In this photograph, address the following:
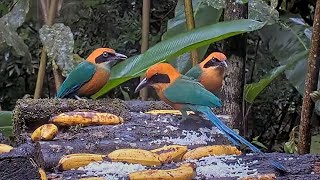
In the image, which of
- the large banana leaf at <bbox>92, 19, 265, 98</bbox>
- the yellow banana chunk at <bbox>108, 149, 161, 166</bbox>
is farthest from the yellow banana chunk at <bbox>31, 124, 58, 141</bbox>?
the large banana leaf at <bbox>92, 19, 265, 98</bbox>

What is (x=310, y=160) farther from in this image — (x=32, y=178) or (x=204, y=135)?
(x=32, y=178)

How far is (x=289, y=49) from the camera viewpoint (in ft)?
11.7

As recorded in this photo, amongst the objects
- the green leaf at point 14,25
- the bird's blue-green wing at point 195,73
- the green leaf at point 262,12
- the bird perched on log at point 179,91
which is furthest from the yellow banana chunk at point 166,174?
the green leaf at point 14,25

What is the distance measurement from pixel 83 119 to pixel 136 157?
0.40 meters

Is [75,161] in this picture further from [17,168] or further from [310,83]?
[310,83]

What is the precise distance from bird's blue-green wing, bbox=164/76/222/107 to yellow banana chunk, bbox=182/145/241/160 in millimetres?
124

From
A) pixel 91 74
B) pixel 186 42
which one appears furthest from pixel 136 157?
pixel 186 42

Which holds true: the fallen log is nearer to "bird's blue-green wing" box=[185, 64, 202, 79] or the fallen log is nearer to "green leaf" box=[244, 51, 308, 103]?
"bird's blue-green wing" box=[185, 64, 202, 79]

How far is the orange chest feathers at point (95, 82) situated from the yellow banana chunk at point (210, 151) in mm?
636

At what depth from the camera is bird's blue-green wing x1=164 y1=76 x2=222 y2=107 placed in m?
1.76

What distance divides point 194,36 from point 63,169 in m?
1.31

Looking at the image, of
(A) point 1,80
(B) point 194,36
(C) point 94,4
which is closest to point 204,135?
(B) point 194,36

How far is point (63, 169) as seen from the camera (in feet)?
5.09

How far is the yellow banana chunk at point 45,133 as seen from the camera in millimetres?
1785
